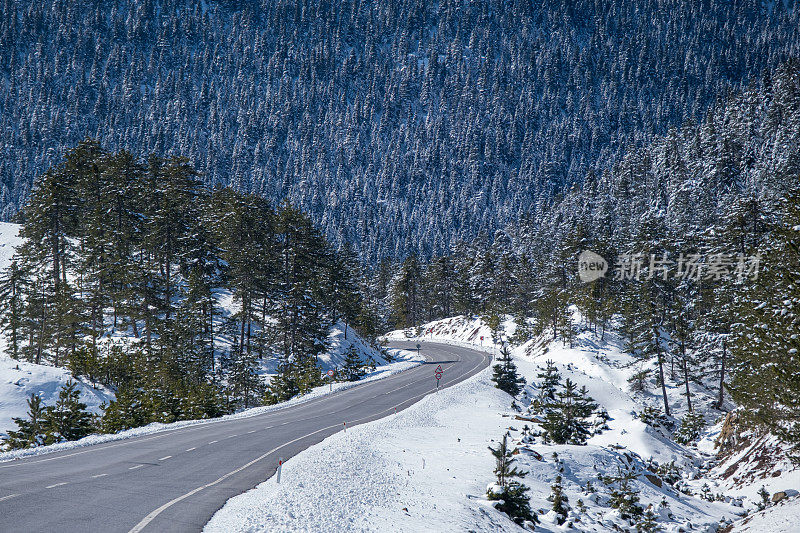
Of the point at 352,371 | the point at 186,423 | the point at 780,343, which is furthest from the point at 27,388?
the point at 780,343

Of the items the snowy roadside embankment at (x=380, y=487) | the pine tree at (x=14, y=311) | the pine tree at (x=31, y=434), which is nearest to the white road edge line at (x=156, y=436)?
the pine tree at (x=31, y=434)

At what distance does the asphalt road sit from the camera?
369 inches

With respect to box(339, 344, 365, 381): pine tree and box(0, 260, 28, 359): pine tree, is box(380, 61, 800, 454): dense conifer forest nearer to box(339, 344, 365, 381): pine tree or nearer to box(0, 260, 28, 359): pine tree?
box(339, 344, 365, 381): pine tree

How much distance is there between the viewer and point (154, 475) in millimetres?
13180

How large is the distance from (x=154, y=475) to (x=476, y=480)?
31.7ft

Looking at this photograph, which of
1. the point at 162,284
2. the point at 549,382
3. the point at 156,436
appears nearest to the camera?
the point at 156,436

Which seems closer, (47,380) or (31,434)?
(31,434)

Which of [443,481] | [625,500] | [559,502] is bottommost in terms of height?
[625,500]

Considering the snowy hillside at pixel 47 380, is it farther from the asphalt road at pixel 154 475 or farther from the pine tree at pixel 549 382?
the pine tree at pixel 549 382

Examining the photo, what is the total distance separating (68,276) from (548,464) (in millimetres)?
60209

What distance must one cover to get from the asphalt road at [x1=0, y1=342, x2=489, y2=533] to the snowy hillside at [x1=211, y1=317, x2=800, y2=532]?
1.03m

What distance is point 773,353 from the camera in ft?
65.5

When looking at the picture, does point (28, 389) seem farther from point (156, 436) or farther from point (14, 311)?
point (14, 311)

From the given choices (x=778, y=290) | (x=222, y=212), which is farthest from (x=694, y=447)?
(x=222, y=212)
